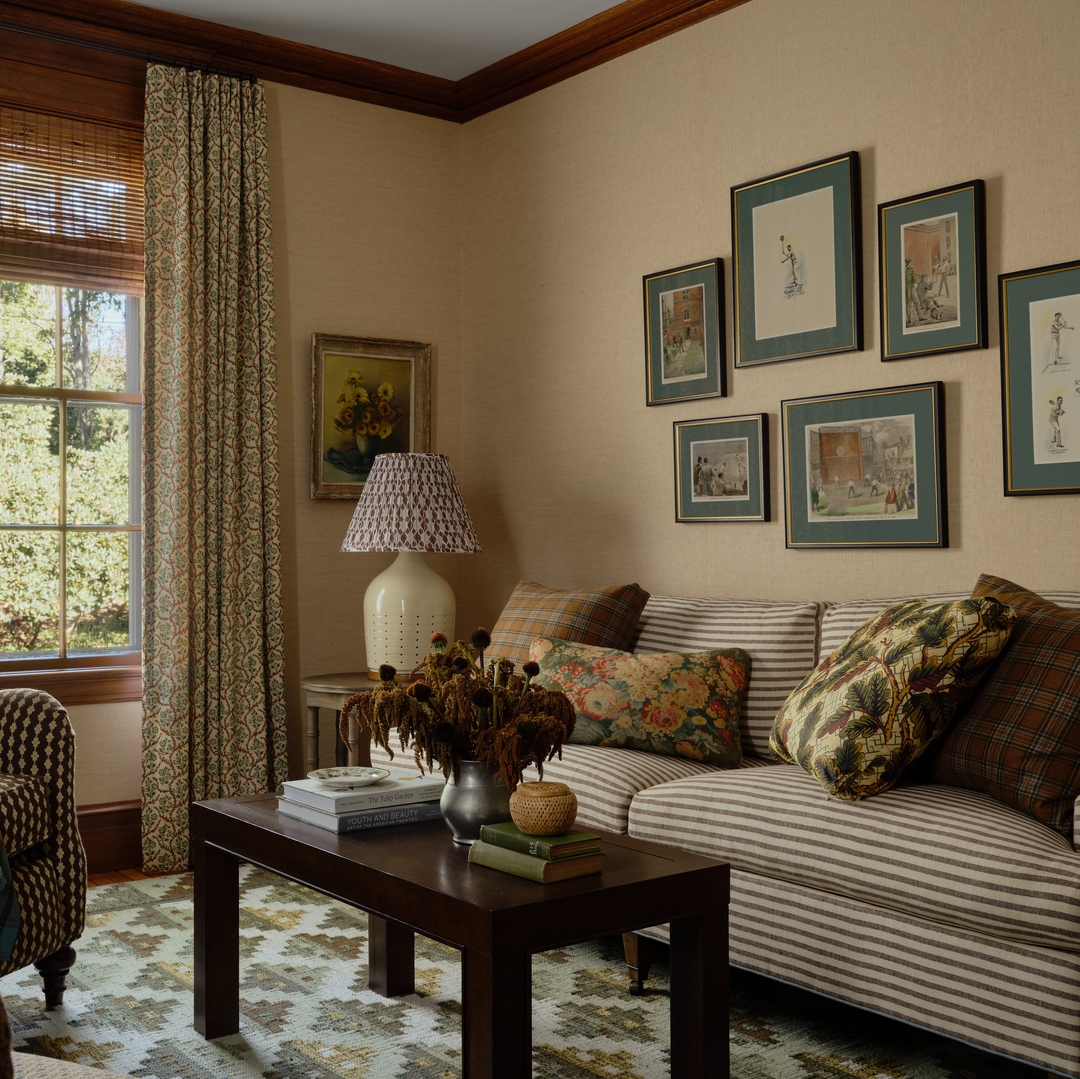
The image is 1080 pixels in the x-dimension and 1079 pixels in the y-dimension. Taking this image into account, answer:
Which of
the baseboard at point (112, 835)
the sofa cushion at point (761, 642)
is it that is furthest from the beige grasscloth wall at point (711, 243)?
the baseboard at point (112, 835)

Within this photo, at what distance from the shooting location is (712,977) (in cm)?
208

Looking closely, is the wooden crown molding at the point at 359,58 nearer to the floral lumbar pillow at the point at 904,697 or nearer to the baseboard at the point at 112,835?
the floral lumbar pillow at the point at 904,697

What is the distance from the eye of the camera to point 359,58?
178 inches

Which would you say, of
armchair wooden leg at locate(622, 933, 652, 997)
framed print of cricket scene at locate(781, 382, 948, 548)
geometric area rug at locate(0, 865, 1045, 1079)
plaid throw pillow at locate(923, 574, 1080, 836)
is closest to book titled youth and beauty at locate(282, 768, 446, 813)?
geometric area rug at locate(0, 865, 1045, 1079)

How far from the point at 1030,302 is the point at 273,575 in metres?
2.68

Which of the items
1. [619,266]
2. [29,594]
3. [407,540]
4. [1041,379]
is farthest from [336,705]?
[1041,379]

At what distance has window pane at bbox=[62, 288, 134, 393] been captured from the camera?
412cm

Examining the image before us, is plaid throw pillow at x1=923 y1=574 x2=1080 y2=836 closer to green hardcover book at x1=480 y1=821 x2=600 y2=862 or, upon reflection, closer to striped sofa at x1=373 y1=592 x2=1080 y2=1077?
striped sofa at x1=373 y1=592 x2=1080 y2=1077

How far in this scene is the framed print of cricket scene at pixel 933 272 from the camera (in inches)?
123

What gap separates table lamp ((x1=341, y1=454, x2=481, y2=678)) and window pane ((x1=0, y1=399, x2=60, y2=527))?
1.04 m

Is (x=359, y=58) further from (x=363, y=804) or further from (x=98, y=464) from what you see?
(x=363, y=804)

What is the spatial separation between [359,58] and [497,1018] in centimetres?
382

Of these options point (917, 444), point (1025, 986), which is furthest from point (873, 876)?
point (917, 444)

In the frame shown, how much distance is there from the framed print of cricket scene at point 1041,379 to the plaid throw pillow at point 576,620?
47.3 inches
